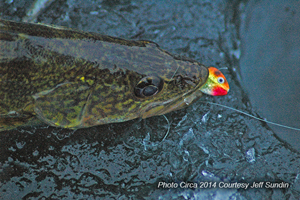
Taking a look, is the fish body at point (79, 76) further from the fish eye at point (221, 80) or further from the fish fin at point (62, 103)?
the fish eye at point (221, 80)

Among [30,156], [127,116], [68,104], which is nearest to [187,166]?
[127,116]

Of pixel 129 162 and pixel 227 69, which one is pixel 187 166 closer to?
pixel 129 162

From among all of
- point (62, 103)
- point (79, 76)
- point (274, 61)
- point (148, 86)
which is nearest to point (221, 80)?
point (148, 86)

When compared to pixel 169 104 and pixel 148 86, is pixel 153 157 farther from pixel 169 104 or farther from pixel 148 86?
pixel 148 86

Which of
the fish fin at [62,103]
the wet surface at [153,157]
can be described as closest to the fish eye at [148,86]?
the fish fin at [62,103]

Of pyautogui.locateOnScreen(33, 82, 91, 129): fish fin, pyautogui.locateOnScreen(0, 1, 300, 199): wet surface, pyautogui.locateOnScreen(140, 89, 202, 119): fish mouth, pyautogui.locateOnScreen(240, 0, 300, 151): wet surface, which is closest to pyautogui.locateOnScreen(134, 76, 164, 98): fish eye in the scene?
pyautogui.locateOnScreen(140, 89, 202, 119): fish mouth

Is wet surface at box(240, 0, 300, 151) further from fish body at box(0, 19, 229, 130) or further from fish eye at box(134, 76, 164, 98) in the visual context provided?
fish eye at box(134, 76, 164, 98)
